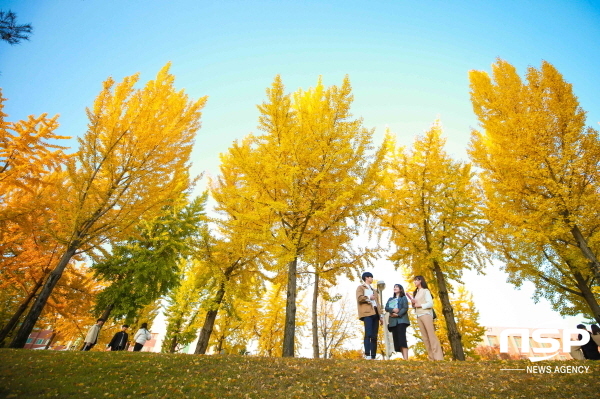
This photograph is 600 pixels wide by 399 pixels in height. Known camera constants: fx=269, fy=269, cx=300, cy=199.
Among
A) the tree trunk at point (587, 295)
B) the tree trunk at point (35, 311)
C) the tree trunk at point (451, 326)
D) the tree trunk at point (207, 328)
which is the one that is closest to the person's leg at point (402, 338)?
the tree trunk at point (451, 326)

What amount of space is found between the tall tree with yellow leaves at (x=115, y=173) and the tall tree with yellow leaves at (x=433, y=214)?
6.96 metres

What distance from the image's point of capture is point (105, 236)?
7.54 metres

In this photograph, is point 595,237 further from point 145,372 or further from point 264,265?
point 145,372

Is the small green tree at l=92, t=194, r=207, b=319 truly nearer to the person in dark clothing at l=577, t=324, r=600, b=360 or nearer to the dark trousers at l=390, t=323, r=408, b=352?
the dark trousers at l=390, t=323, r=408, b=352

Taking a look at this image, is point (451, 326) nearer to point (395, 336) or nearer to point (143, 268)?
point (395, 336)

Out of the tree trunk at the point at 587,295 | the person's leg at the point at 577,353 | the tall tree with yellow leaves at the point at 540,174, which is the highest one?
the tall tree with yellow leaves at the point at 540,174

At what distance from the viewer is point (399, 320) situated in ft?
19.0

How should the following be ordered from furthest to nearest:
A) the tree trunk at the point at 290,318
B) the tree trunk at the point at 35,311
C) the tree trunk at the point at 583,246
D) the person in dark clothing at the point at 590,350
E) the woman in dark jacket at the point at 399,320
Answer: the tree trunk at the point at 35,311 < the tree trunk at the point at 583,246 < the person in dark clothing at the point at 590,350 < the tree trunk at the point at 290,318 < the woman in dark jacket at the point at 399,320

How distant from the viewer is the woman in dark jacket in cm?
575

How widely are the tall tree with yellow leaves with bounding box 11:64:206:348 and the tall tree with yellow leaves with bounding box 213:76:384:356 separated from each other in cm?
281

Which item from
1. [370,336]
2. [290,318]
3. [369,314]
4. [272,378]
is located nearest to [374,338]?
[370,336]

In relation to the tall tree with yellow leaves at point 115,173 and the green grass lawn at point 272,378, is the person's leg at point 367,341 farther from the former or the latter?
the tall tree with yellow leaves at point 115,173

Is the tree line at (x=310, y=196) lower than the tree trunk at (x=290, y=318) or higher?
higher

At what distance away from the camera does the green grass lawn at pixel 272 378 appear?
11.4 ft
